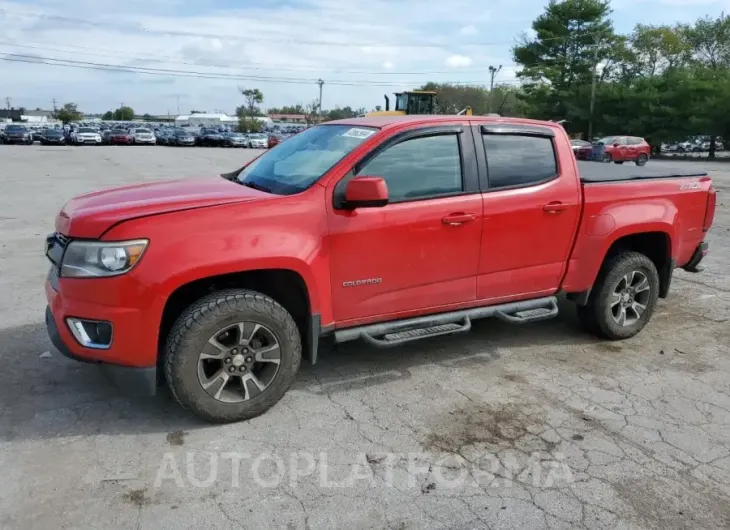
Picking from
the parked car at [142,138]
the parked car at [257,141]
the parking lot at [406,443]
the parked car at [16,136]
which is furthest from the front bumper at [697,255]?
the parked car at [142,138]

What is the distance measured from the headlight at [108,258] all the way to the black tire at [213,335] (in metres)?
0.43

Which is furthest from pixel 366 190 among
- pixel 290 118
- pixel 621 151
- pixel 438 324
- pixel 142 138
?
pixel 290 118

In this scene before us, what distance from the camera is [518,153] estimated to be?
460cm

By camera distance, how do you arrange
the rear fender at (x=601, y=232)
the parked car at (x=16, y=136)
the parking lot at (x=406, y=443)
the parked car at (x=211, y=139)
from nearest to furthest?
1. the parking lot at (x=406, y=443)
2. the rear fender at (x=601, y=232)
3. the parked car at (x=16, y=136)
4. the parked car at (x=211, y=139)

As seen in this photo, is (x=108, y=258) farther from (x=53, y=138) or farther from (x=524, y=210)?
(x=53, y=138)

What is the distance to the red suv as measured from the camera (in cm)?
3161

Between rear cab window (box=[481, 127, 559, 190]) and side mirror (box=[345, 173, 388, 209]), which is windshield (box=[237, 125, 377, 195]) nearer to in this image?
side mirror (box=[345, 173, 388, 209])

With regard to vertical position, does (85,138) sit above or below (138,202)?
below

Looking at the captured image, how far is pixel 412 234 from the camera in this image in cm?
404

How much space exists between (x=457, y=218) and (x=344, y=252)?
2.82 feet

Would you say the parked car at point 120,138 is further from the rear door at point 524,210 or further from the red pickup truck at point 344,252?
the rear door at point 524,210

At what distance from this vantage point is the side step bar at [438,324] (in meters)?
3.99

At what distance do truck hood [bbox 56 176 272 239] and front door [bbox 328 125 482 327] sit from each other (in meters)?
0.65

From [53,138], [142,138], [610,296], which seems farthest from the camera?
[142,138]
